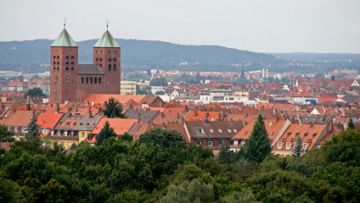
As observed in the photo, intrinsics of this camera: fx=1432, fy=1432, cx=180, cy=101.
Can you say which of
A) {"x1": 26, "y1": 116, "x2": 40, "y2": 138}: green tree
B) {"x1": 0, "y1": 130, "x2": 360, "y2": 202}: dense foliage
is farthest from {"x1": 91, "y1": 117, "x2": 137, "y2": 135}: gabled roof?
{"x1": 0, "y1": 130, "x2": 360, "y2": 202}: dense foliage

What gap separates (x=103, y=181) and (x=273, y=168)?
10.6m

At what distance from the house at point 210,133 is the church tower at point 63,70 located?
46357 mm

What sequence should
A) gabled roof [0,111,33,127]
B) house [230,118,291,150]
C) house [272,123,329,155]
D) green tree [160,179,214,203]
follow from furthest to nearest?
gabled roof [0,111,33,127] → house [230,118,291,150] → house [272,123,329,155] → green tree [160,179,214,203]

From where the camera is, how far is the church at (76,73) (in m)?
150

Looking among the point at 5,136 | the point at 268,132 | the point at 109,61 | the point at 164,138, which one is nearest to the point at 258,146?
the point at 164,138

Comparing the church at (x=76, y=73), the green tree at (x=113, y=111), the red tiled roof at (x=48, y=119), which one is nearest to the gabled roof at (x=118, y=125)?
the green tree at (x=113, y=111)

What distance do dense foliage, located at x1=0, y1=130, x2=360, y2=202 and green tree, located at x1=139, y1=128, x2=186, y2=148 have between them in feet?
36.5

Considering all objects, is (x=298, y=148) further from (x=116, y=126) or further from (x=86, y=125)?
(x=86, y=125)

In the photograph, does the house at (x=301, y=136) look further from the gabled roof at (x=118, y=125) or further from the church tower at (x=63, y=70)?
the church tower at (x=63, y=70)

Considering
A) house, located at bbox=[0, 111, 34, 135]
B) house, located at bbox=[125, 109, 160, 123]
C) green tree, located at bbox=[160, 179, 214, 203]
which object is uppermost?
green tree, located at bbox=[160, 179, 214, 203]

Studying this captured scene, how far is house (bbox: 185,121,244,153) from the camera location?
333ft

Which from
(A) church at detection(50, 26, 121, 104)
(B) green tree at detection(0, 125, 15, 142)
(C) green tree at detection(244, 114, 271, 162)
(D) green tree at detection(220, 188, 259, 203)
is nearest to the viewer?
(D) green tree at detection(220, 188, 259, 203)

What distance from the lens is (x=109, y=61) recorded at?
509ft

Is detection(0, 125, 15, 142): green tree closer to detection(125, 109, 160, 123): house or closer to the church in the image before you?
detection(125, 109, 160, 123): house
